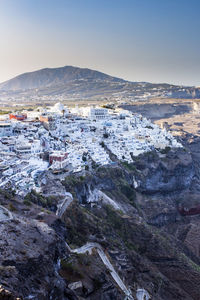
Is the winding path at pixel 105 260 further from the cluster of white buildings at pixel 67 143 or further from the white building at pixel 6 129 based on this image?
the white building at pixel 6 129

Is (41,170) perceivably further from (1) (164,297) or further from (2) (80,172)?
(1) (164,297)

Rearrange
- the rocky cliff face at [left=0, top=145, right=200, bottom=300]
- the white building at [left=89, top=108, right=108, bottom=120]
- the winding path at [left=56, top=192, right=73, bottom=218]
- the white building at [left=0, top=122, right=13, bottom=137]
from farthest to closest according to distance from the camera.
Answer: the white building at [left=89, top=108, right=108, bottom=120] → the white building at [left=0, top=122, right=13, bottom=137] → the winding path at [left=56, top=192, right=73, bottom=218] → the rocky cliff face at [left=0, top=145, right=200, bottom=300]

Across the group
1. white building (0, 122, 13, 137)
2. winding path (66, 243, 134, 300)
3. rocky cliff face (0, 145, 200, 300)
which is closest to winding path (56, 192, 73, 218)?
rocky cliff face (0, 145, 200, 300)

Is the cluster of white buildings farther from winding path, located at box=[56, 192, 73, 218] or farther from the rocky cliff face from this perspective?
winding path, located at box=[56, 192, 73, 218]

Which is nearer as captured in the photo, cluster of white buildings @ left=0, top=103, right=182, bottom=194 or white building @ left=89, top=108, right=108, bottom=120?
cluster of white buildings @ left=0, top=103, right=182, bottom=194

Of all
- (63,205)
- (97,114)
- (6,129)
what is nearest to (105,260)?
(63,205)

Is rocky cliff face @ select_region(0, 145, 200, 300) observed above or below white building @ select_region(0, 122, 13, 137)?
below

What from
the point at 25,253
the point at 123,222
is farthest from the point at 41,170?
the point at 25,253

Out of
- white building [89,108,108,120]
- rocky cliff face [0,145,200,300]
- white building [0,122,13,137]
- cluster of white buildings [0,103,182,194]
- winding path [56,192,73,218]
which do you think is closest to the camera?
rocky cliff face [0,145,200,300]
